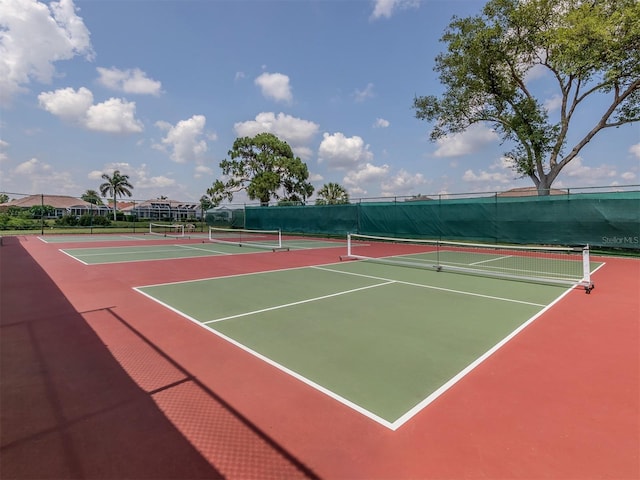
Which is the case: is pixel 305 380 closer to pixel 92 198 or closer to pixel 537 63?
pixel 537 63

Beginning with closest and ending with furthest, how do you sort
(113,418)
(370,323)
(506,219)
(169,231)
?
(113,418) → (370,323) → (506,219) → (169,231)

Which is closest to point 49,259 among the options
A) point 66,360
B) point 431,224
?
point 66,360

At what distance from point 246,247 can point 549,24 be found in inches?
721

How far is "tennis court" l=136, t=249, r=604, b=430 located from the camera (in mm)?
3127

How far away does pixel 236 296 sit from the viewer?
632 centimetres

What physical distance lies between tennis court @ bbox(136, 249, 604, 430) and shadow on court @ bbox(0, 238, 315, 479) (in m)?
0.85

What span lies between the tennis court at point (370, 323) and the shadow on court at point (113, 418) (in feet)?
2.80

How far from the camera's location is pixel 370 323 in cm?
480

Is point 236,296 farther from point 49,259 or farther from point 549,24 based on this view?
point 549,24

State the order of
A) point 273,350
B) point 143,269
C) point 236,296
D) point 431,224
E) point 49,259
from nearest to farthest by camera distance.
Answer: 1. point 273,350
2. point 236,296
3. point 143,269
4. point 49,259
5. point 431,224

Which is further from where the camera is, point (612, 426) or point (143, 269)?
point (143, 269)

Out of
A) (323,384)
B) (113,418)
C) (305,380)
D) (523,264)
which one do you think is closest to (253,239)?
(523,264)

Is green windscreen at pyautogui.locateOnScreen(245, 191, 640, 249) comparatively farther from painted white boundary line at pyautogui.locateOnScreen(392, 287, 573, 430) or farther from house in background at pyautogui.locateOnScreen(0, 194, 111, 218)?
house in background at pyautogui.locateOnScreen(0, 194, 111, 218)

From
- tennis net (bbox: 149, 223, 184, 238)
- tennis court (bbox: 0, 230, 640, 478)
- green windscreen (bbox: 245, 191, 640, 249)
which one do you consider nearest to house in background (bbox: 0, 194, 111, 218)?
tennis net (bbox: 149, 223, 184, 238)
